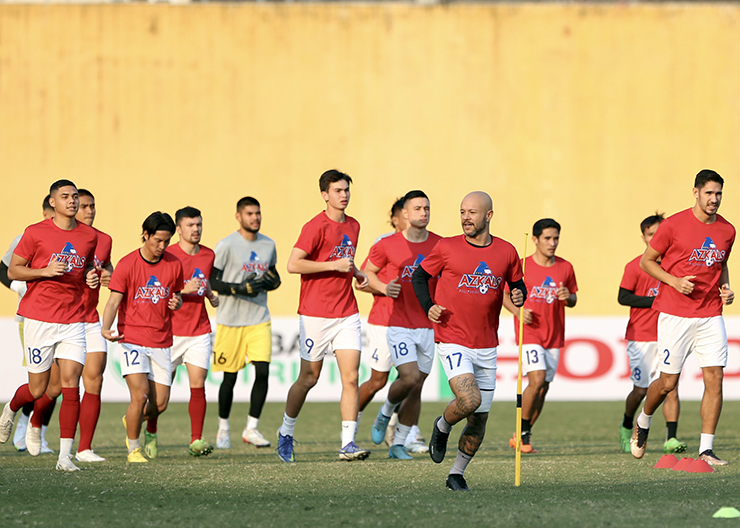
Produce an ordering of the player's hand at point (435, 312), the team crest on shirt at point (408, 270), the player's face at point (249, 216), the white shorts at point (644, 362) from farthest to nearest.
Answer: the player's face at point (249, 216)
the white shorts at point (644, 362)
the team crest on shirt at point (408, 270)
the player's hand at point (435, 312)

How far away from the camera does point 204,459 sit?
911 centimetres

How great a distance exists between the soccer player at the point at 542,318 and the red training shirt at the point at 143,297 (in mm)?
3306

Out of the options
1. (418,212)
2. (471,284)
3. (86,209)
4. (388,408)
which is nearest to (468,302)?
(471,284)

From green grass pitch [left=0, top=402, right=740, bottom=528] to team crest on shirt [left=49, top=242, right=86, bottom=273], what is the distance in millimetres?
1621

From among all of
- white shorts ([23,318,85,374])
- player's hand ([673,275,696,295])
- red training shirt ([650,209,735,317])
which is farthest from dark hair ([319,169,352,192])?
player's hand ([673,275,696,295])

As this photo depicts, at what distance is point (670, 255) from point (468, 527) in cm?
394

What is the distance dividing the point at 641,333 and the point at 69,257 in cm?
551

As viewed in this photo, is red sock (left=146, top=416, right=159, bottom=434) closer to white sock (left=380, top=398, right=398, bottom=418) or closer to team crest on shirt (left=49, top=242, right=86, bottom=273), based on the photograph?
team crest on shirt (left=49, top=242, right=86, bottom=273)

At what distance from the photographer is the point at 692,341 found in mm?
8602

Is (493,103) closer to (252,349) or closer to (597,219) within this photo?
(597,219)

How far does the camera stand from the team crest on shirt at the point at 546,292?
10.2 m

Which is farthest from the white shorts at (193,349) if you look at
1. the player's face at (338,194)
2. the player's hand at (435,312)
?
the player's hand at (435,312)

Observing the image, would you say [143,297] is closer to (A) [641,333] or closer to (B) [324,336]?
(B) [324,336]

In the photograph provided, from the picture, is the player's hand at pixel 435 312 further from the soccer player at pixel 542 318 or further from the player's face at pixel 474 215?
the soccer player at pixel 542 318
